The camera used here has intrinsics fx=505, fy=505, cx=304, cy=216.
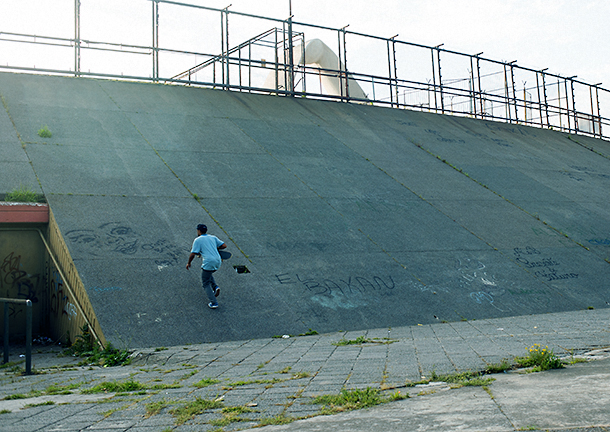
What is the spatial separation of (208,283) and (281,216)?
3278 mm

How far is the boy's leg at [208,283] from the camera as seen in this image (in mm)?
7949

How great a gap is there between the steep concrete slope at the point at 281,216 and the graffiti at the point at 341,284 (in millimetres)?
35

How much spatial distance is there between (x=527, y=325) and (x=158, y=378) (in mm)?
5735

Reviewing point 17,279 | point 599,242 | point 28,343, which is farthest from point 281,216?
point 599,242

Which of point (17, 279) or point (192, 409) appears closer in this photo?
point (192, 409)

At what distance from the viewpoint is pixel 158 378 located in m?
5.44

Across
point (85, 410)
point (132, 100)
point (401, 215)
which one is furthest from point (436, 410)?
point (132, 100)

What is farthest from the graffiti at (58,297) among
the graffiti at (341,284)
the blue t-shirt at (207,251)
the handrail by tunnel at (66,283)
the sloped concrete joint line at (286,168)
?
the sloped concrete joint line at (286,168)

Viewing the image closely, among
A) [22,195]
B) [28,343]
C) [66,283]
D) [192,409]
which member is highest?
[22,195]

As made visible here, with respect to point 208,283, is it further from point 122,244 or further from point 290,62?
point 290,62

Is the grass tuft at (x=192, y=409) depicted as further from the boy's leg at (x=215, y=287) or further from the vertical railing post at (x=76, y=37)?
the vertical railing post at (x=76, y=37)

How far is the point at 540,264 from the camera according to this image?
1184cm

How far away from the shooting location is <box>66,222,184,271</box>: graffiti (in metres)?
8.55

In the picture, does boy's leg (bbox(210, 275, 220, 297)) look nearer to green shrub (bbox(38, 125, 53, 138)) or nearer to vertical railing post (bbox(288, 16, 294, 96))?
green shrub (bbox(38, 125, 53, 138))
